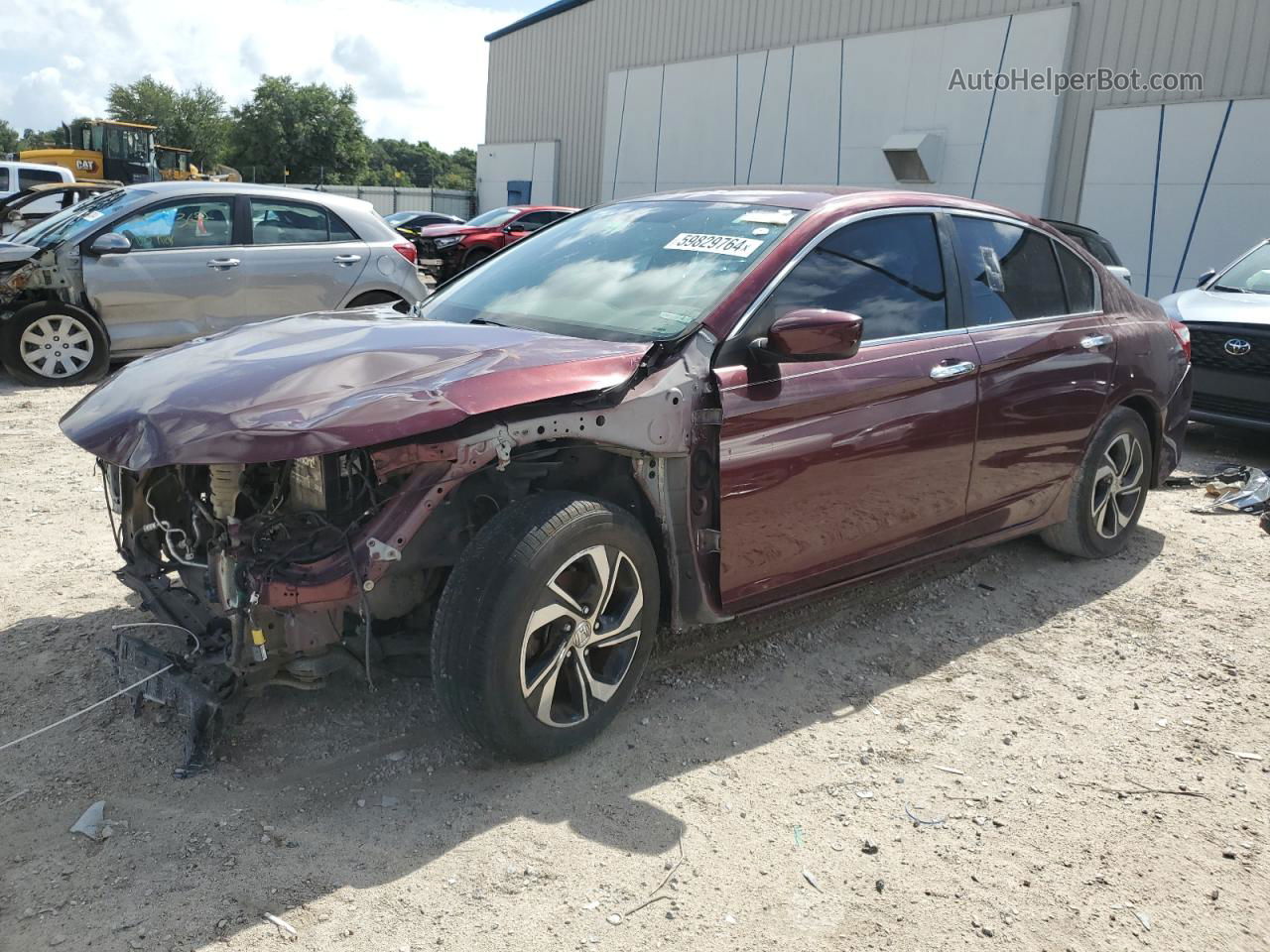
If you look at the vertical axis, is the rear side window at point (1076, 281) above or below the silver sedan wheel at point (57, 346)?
above

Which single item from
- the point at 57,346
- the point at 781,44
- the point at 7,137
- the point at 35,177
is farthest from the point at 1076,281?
the point at 7,137

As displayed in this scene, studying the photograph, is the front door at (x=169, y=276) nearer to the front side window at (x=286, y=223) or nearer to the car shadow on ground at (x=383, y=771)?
the front side window at (x=286, y=223)

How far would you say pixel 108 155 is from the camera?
1123 inches

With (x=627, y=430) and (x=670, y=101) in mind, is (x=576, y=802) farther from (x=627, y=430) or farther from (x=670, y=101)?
(x=670, y=101)

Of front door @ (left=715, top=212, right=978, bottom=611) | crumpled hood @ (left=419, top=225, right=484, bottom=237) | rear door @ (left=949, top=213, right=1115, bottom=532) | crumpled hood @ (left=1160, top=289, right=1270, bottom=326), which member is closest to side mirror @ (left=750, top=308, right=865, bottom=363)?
front door @ (left=715, top=212, right=978, bottom=611)

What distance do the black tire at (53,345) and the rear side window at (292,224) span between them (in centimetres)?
158

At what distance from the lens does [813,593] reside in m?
3.67

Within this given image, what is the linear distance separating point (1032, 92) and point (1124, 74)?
1461 millimetres

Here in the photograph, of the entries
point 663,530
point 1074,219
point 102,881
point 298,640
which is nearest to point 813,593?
point 663,530

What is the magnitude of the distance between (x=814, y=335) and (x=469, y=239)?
16024 mm

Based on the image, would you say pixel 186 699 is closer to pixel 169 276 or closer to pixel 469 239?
pixel 169 276

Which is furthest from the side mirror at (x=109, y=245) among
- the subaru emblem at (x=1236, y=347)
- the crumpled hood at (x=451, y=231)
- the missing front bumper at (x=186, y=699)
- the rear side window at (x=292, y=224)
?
the crumpled hood at (x=451, y=231)

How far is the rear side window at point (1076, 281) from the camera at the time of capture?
4.70 m

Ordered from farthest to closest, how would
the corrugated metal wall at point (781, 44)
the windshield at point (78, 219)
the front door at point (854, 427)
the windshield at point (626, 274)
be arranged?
the corrugated metal wall at point (781, 44) → the windshield at point (78, 219) → the windshield at point (626, 274) → the front door at point (854, 427)
